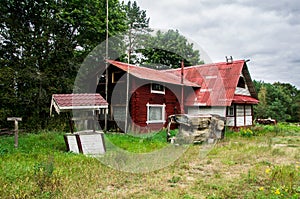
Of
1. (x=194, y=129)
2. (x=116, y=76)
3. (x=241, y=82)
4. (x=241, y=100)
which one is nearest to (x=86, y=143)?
(x=194, y=129)

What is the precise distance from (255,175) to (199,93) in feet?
42.2

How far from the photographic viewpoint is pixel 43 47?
16125mm

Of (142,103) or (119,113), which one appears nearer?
(142,103)

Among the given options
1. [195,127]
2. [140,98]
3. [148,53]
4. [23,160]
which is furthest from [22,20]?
[148,53]

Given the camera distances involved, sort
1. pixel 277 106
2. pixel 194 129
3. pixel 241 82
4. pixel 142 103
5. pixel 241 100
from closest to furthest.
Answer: pixel 194 129, pixel 142 103, pixel 241 100, pixel 241 82, pixel 277 106

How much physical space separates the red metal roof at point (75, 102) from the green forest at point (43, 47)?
243 inches

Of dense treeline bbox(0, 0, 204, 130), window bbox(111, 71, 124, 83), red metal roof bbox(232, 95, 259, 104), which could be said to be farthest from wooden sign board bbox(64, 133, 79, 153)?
red metal roof bbox(232, 95, 259, 104)

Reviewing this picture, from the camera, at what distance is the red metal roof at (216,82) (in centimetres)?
1781

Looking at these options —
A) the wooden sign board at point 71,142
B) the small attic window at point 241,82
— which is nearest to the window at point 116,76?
the wooden sign board at point 71,142

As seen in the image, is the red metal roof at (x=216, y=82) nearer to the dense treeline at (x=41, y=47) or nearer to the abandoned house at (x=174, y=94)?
the abandoned house at (x=174, y=94)

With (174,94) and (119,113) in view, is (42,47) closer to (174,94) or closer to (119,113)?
(119,113)

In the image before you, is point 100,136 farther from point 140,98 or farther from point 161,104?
point 161,104

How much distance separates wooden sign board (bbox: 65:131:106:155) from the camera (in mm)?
9195

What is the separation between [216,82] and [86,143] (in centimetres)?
1268
